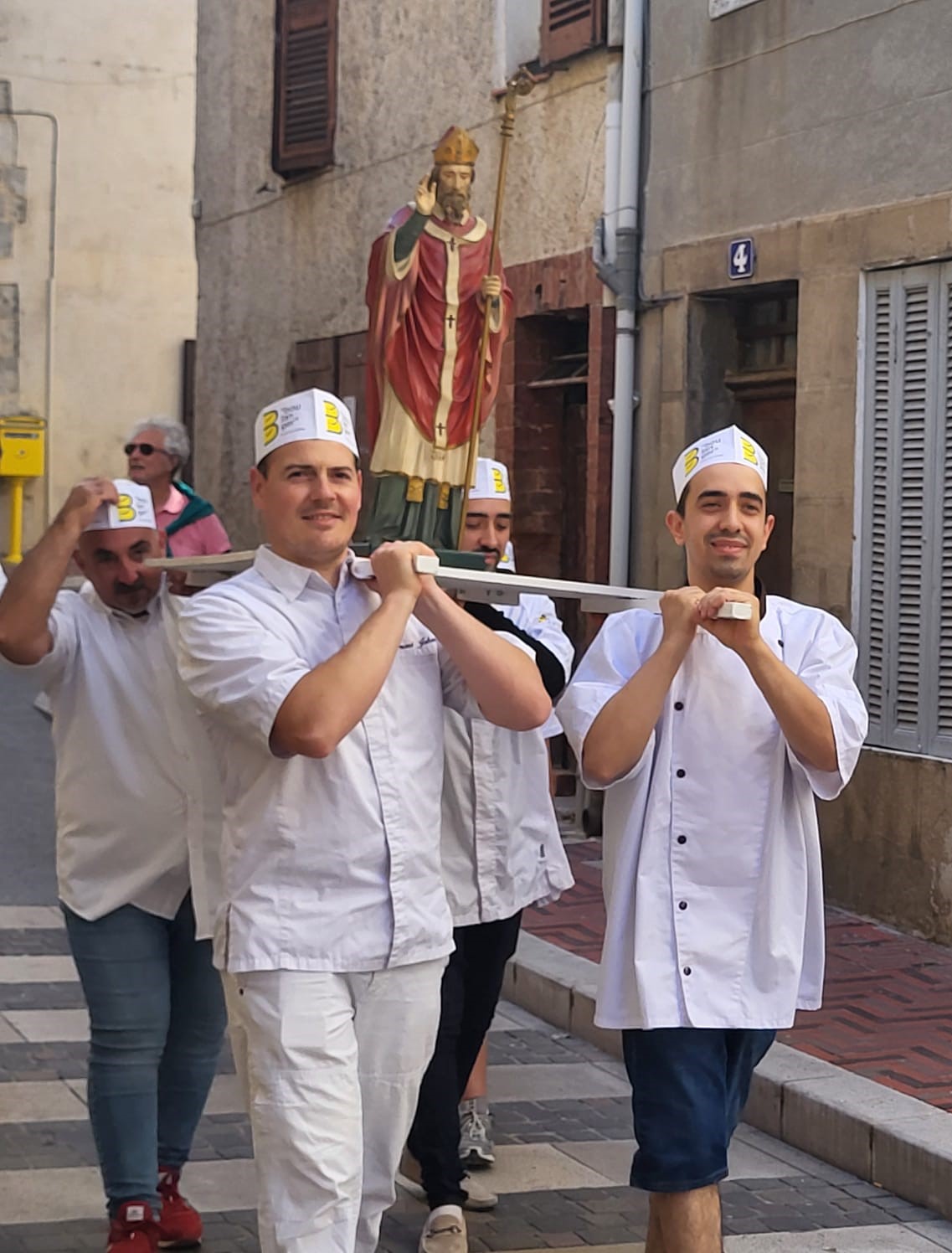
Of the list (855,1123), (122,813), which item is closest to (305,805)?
(122,813)

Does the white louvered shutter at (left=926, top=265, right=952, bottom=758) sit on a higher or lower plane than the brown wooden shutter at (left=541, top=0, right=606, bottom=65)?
lower

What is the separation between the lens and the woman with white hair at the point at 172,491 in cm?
653

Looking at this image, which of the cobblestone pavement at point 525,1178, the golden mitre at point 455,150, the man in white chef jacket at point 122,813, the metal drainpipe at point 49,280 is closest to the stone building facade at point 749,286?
the cobblestone pavement at point 525,1178

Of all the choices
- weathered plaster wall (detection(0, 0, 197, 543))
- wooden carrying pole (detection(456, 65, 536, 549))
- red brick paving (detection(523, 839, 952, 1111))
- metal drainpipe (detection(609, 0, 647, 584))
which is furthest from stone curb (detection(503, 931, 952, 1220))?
weathered plaster wall (detection(0, 0, 197, 543))

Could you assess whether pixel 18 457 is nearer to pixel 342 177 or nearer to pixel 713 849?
pixel 342 177

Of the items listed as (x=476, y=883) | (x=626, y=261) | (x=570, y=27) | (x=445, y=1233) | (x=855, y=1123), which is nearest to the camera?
(x=445, y=1233)

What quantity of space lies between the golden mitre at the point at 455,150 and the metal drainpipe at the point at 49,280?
65.2 ft

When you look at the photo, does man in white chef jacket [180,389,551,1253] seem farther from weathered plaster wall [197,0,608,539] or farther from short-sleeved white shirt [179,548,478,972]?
weathered plaster wall [197,0,608,539]

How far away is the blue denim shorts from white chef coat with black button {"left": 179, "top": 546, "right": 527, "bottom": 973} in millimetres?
446

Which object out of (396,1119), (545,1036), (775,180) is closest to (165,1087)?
(396,1119)

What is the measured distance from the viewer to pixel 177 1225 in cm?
499

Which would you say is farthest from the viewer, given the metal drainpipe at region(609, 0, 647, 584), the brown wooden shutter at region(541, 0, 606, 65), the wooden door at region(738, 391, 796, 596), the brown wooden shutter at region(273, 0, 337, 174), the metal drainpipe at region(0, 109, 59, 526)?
the metal drainpipe at region(0, 109, 59, 526)

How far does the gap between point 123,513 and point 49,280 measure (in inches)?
864

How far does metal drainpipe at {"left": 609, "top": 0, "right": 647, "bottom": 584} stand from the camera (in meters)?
11.1
